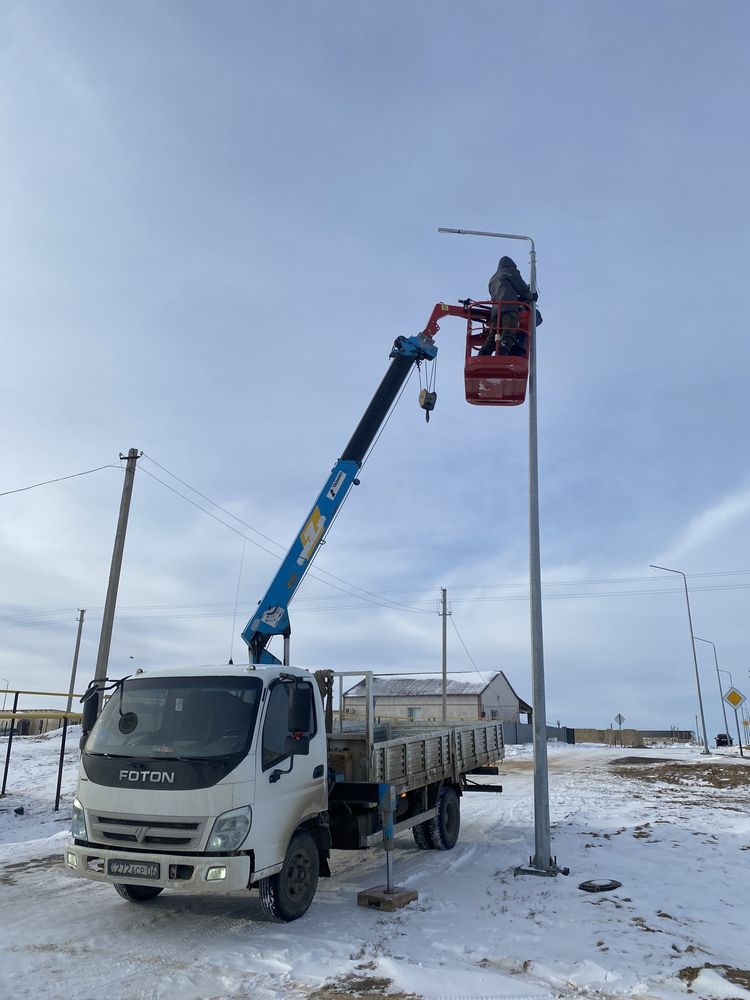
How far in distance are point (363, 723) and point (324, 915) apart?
2.57m

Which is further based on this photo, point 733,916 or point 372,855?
point 372,855

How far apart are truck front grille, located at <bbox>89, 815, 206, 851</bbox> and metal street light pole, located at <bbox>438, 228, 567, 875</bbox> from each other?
179 inches

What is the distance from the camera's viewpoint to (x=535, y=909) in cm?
743

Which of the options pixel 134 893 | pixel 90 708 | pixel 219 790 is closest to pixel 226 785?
pixel 219 790

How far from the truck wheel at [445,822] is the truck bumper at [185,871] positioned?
4.98 m

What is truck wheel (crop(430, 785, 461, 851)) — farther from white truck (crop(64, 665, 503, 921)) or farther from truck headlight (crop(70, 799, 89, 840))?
truck headlight (crop(70, 799, 89, 840))

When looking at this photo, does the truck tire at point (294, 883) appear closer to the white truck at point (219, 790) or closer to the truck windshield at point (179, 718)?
the white truck at point (219, 790)

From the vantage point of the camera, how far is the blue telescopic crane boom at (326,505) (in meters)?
11.1

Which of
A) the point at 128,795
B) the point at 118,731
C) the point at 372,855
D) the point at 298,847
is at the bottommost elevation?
the point at 372,855

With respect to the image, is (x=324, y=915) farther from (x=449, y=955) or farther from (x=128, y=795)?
(x=128, y=795)

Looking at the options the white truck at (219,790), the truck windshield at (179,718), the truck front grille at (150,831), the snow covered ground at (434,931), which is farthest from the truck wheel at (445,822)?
the truck front grille at (150,831)

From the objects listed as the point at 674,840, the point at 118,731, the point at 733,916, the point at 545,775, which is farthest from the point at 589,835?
the point at 118,731

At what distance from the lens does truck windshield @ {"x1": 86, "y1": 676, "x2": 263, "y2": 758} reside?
266 inches

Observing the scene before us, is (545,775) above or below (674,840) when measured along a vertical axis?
above
